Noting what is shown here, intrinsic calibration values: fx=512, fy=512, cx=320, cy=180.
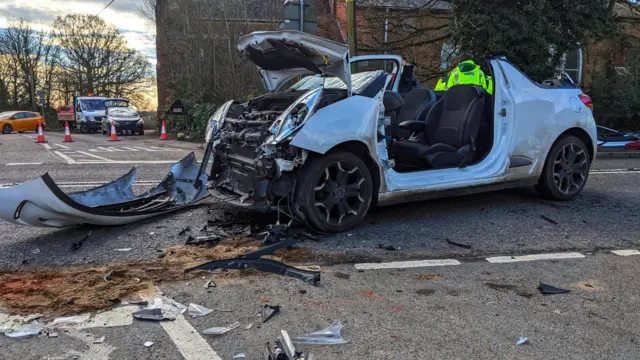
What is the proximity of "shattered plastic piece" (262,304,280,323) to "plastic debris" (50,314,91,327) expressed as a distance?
105 centimetres

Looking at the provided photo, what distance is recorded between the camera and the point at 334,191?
15.4ft

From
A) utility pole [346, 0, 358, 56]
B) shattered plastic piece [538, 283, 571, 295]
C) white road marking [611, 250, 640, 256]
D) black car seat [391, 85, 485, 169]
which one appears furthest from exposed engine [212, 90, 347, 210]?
utility pole [346, 0, 358, 56]

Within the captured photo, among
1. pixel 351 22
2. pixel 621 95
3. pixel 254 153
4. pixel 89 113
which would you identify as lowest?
pixel 254 153

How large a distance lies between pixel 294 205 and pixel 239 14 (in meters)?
17.2

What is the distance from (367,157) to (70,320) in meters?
2.89

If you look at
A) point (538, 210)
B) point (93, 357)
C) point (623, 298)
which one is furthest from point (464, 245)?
point (93, 357)

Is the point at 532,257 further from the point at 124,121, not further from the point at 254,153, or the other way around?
the point at 124,121

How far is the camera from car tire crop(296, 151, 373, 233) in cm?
453

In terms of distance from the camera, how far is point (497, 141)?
5711 millimetres

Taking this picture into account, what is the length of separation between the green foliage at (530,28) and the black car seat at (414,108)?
25.9 feet

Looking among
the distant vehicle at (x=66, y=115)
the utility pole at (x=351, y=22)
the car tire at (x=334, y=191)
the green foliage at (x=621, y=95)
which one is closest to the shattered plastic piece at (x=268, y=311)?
the car tire at (x=334, y=191)

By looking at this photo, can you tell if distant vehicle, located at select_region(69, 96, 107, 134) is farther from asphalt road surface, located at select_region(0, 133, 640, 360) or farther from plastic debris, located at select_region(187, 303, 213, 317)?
plastic debris, located at select_region(187, 303, 213, 317)

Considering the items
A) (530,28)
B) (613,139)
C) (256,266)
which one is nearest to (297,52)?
(256,266)

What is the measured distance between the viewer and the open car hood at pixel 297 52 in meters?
4.60
